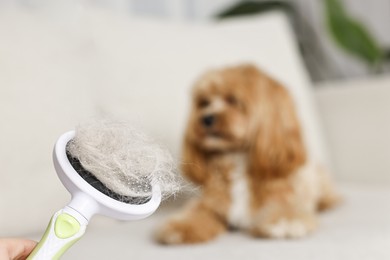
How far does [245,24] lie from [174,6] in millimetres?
610

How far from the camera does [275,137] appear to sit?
4.25 feet

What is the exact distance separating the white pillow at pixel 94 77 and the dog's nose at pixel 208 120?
0.12 m

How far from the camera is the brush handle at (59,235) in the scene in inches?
21.2

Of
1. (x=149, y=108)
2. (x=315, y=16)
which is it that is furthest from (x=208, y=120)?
(x=315, y=16)

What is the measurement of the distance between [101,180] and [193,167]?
2.60ft

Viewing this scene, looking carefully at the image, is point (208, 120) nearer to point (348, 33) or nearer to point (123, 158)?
point (123, 158)

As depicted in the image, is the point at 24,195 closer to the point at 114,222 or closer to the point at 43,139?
the point at 43,139

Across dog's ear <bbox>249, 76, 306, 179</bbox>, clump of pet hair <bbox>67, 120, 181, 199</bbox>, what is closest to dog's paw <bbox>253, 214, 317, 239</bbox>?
dog's ear <bbox>249, 76, 306, 179</bbox>

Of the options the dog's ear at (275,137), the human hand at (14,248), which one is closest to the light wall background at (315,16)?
the dog's ear at (275,137)

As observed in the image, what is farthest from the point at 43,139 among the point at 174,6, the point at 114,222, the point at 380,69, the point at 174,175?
the point at 380,69

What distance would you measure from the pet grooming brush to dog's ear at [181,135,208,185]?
30.2 inches

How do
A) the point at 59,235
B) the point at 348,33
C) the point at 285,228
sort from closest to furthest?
the point at 59,235 < the point at 285,228 < the point at 348,33

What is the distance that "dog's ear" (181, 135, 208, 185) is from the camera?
4.42 feet

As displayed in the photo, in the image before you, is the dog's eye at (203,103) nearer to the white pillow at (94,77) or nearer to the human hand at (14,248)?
the white pillow at (94,77)
